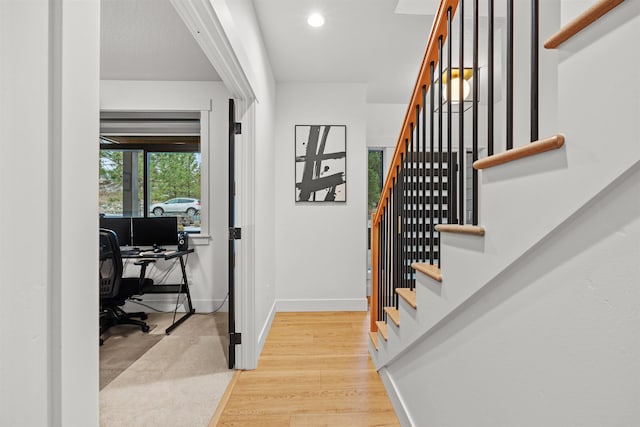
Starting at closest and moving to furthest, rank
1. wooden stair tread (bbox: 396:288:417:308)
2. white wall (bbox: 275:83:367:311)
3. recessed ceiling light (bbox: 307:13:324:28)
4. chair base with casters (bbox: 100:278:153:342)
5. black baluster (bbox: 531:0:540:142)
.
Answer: black baluster (bbox: 531:0:540:142) < wooden stair tread (bbox: 396:288:417:308) < recessed ceiling light (bbox: 307:13:324:28) < chair base with casters (bbox: 100:278:153:342) < white wall (bbox: 275:83:367:311)

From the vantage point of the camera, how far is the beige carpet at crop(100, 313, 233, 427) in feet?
5.99

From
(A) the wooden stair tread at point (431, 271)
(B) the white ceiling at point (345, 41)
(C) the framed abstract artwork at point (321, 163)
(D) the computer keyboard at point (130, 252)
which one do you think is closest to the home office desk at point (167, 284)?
(D) the computer keyboard at point (130, 252)

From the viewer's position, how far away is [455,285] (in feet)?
3.71

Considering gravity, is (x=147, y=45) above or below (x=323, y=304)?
above

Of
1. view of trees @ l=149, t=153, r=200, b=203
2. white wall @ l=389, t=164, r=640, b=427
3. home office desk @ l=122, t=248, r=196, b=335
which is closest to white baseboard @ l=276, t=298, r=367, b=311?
home office desk @ l=122, t=248, r=196, b=335

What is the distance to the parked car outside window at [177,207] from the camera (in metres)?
4.19

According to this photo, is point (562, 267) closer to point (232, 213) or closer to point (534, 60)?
point (534, 60)

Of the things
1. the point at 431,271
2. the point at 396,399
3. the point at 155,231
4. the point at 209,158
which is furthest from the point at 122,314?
the point at 431,271

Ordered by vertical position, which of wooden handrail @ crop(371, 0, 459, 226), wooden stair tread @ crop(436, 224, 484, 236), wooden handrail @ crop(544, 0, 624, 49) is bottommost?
wooden stair tread @ crop(436, 224, 484, 236)

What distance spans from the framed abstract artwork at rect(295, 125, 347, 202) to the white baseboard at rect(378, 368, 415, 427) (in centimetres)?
206

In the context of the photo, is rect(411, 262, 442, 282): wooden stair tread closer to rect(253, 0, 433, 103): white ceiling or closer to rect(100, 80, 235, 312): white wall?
rect(253, 0, 433, 103): white ceiling

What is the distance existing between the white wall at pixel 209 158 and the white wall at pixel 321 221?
627 mm

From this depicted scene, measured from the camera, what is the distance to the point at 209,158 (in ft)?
12.2

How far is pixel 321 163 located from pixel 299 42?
1265 mm
